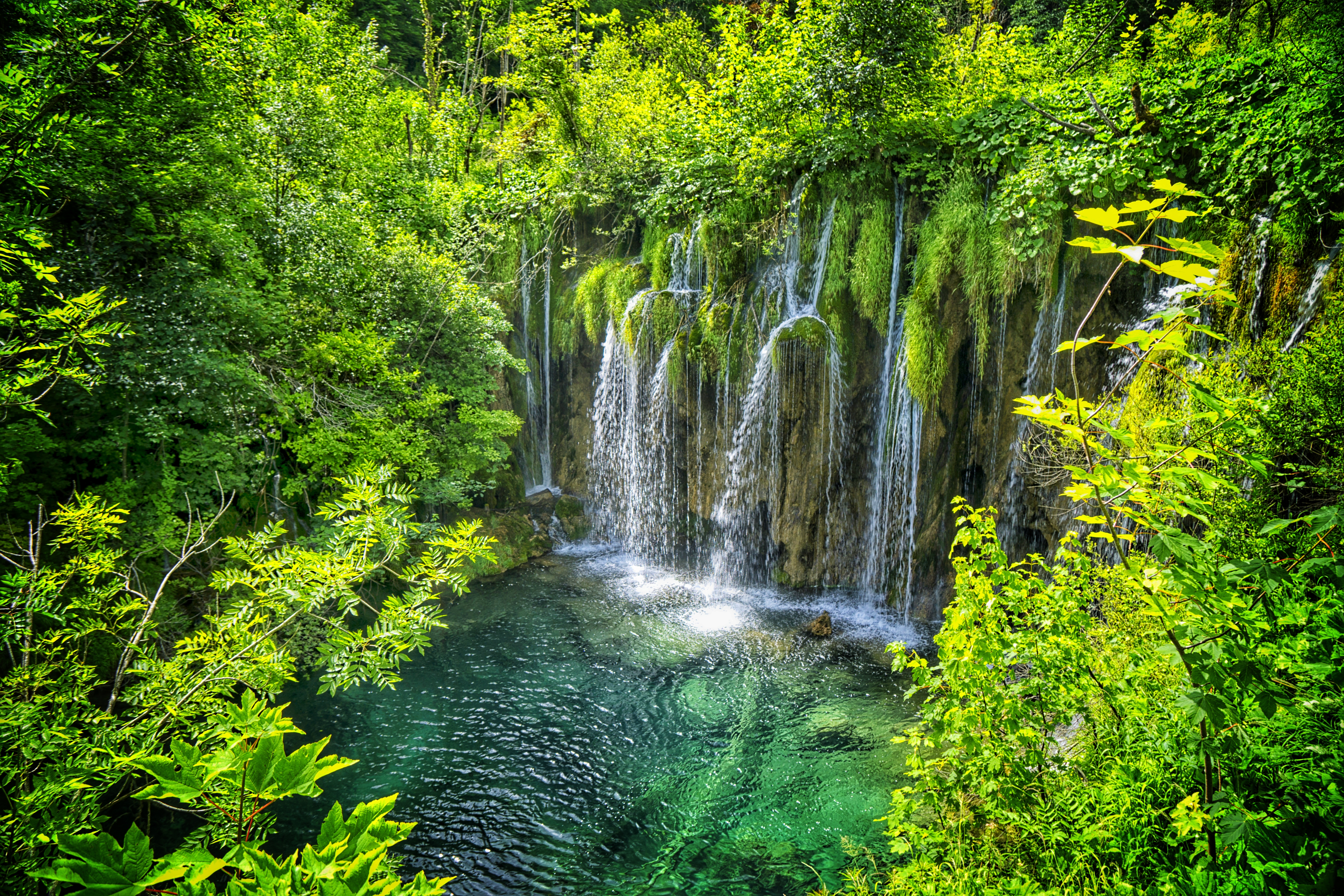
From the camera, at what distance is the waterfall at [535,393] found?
14.7 metres

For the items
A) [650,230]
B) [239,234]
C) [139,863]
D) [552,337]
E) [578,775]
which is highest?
[650,230]

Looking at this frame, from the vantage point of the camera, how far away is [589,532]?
44.4 ft

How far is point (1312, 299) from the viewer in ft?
15.5

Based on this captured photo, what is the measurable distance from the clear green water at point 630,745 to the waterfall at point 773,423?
1249mm

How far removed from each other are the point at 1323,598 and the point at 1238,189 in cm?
568

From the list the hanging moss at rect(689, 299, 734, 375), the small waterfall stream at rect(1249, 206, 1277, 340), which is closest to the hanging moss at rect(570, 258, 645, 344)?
the hanging moss at rect(689, 299, 734, 375)

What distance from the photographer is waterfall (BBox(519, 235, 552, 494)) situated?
14.7m

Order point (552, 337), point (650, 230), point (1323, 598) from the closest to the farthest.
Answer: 1. point (1323, 598)
2. point (650, 230)
3. point (552, 337)

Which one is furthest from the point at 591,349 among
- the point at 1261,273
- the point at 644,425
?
the point at 1261,273

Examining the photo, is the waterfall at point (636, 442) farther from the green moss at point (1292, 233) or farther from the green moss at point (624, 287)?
the green moss at point (1292, 233)

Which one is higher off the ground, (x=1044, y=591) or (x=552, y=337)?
(x=552, y=337)

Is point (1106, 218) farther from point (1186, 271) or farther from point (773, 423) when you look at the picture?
point (773, 423)

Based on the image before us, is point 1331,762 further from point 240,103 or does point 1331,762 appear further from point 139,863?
point 240,103

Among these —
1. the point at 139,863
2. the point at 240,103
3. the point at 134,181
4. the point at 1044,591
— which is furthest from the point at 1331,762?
the point at 240,103
